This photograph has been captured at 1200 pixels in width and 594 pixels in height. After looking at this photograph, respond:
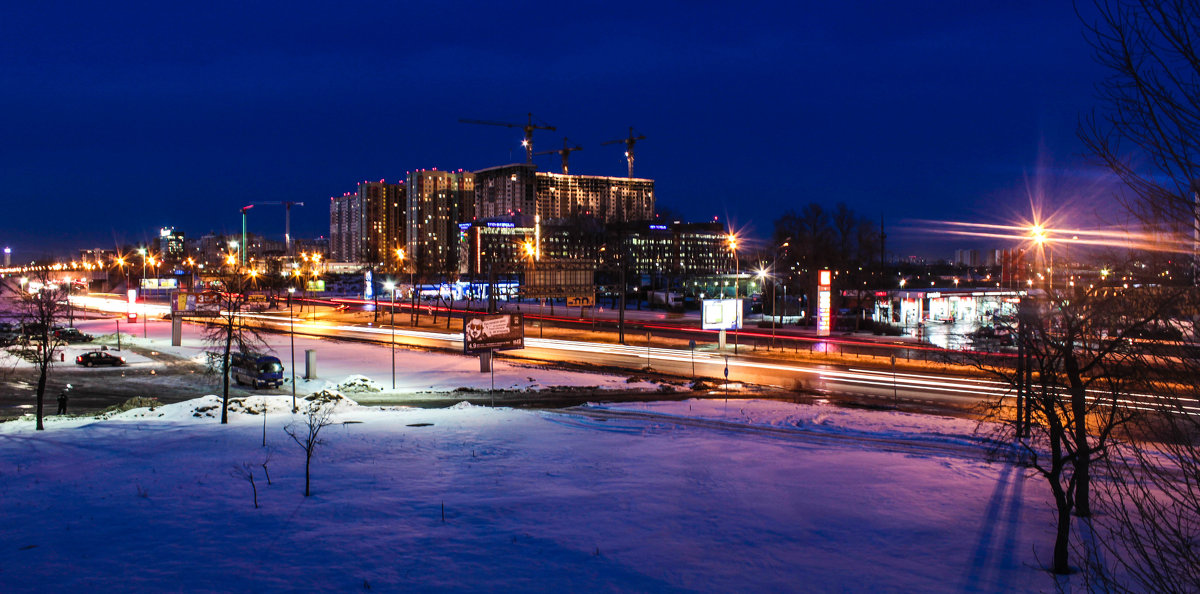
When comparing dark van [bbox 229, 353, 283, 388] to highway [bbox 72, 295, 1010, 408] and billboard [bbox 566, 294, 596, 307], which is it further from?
billboard [bbox 566, 294, 596, 307]

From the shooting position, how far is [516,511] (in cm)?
1307

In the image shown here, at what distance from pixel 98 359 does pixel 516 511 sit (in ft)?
126

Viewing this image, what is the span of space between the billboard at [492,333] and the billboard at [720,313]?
44.4 feet

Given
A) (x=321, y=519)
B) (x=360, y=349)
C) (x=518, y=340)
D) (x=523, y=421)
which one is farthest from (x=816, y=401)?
(x=360, y=349)

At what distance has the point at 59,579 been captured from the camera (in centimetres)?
941

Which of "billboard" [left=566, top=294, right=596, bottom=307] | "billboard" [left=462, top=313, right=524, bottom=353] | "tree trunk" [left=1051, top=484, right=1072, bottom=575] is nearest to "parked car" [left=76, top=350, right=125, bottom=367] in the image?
"billboard" [left=462, top=313, right=524, bottom=353]

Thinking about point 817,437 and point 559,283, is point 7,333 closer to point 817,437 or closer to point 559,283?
point 559,283

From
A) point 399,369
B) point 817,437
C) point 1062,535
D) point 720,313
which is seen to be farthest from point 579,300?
point 1062,535

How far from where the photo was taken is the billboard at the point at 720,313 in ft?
149

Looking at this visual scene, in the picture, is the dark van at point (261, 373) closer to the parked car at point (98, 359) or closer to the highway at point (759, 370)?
the highway at point (759, 370)

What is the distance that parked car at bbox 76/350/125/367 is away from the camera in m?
40.4

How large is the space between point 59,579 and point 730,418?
1833 centimetres

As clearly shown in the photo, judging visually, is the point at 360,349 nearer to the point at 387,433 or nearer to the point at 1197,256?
the point at 387,433

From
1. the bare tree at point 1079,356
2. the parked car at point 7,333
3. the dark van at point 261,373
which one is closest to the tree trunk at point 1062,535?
the bare tree at point 1079,356
